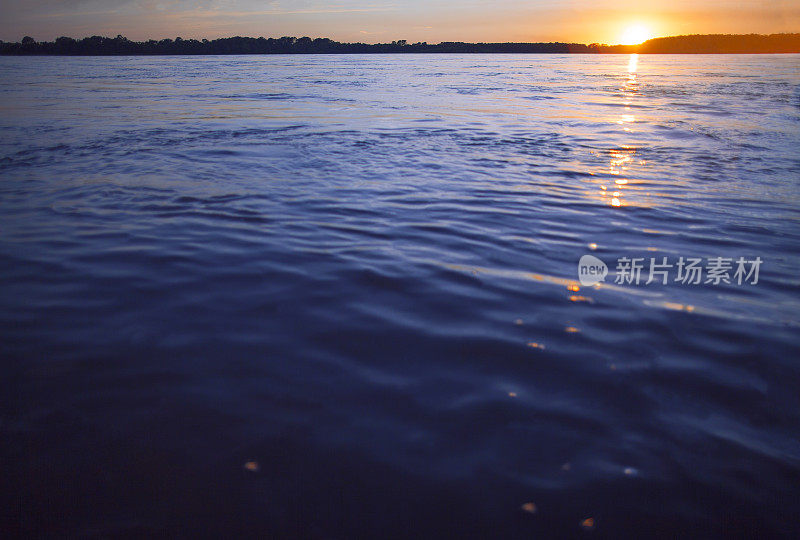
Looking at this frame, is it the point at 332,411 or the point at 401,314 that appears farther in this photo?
the point at 401,314

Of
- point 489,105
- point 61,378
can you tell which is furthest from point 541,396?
point 489,105

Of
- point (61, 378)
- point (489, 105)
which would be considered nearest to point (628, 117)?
point (489, 105)

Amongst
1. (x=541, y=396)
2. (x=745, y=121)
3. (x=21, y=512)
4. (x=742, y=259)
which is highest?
(x=745, y=121)

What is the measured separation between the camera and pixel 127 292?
450 centimetres

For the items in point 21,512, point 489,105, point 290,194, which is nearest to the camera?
point 21,512

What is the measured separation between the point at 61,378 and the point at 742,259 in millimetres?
6252

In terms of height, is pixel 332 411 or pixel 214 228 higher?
pixel 214 228

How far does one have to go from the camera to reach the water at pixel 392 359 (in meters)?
2.30

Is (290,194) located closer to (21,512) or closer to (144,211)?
(144,211)

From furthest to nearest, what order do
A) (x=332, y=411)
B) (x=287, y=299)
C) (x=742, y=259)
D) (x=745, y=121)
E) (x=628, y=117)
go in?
(x=628, y=117) < (x=745, y=121) < (x=742, y=259) < (x=287, y=299) < (x=332, y=411)

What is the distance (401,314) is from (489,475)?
1820mm

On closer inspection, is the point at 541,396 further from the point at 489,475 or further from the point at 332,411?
the point at 332,411

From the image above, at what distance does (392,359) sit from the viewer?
3439 mm

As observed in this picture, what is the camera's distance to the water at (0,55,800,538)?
2.30 metres
